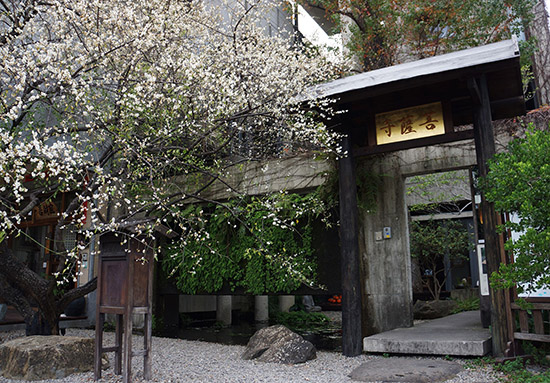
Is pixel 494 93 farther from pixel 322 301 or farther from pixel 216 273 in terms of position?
pixel 322 301

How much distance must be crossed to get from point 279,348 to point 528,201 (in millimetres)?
4148

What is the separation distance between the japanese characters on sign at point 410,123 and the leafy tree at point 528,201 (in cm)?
187

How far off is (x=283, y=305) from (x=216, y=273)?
7.79 metres

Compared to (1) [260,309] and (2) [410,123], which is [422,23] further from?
(1) [260,309]

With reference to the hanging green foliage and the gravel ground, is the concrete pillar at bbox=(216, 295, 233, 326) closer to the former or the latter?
the hanging green foliage

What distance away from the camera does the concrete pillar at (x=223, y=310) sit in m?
14.4

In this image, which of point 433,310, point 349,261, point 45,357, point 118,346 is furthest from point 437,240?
point 45,357

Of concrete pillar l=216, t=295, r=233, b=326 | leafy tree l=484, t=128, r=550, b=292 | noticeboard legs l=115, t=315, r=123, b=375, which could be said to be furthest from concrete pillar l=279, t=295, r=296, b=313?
leafy tree l=484, t=128, r=550, b=292

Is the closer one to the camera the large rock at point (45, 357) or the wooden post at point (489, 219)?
the large rock at point (45, 357)

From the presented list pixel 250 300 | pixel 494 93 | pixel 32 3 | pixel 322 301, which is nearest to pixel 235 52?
pixel 32 3

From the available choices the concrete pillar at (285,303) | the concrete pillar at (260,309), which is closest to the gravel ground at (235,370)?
the concrete pillar at (260,309)

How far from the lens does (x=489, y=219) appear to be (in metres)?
6.31

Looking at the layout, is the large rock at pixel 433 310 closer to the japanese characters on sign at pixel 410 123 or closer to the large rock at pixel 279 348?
the large rock at pixel 279 348

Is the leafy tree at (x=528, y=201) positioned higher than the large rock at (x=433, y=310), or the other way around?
the leafy tree at (x=528, y=201)
